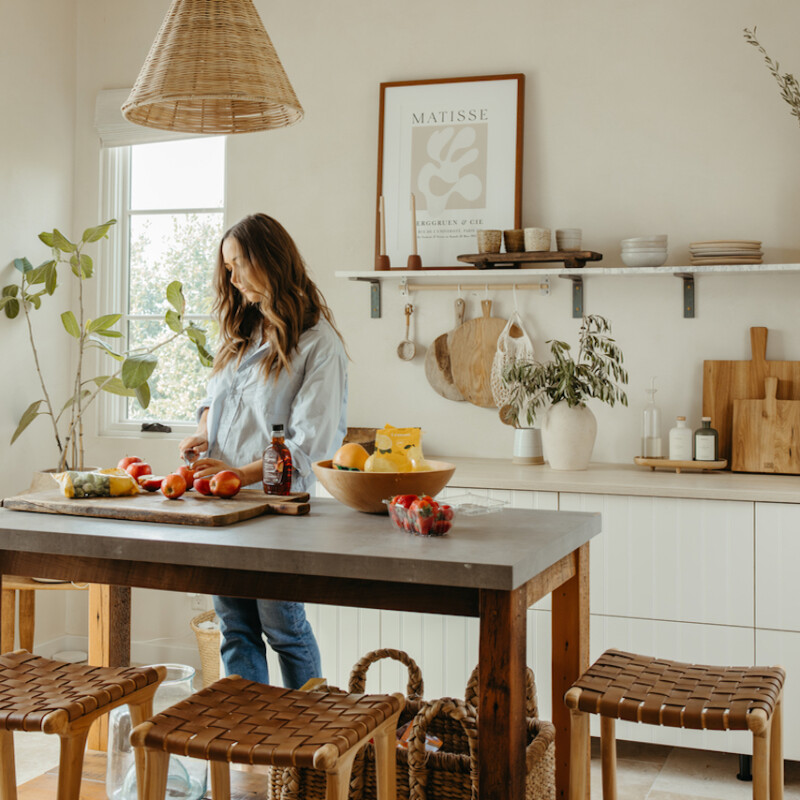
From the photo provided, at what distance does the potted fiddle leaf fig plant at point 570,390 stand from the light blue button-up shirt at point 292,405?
1.00m

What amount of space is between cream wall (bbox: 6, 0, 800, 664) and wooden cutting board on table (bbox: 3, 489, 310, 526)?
1.72m

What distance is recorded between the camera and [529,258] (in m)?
3.45

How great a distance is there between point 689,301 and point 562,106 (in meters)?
0.86

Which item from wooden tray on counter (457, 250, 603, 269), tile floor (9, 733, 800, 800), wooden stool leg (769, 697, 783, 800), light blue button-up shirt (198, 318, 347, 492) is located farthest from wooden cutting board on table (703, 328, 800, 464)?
wooden stool leg (769, 697, 783, 800)

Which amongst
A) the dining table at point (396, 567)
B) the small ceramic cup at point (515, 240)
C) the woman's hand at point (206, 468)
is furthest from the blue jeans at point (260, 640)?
the small ceramic cup at point (515, 240)

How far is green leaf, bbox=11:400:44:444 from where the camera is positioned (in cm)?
379

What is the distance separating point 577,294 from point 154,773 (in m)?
2.46

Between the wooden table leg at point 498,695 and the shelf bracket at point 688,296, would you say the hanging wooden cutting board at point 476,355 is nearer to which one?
the shelf bracket at point 688,296

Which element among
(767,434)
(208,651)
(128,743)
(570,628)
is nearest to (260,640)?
(128,743)

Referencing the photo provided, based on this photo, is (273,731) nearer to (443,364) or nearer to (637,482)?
(637,482)

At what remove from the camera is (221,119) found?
2.27m

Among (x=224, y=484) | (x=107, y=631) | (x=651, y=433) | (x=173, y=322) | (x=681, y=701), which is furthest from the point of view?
(x=173, y=322)

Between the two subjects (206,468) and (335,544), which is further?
(206,468)

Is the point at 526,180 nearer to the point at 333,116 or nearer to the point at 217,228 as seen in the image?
the point at 333,116
